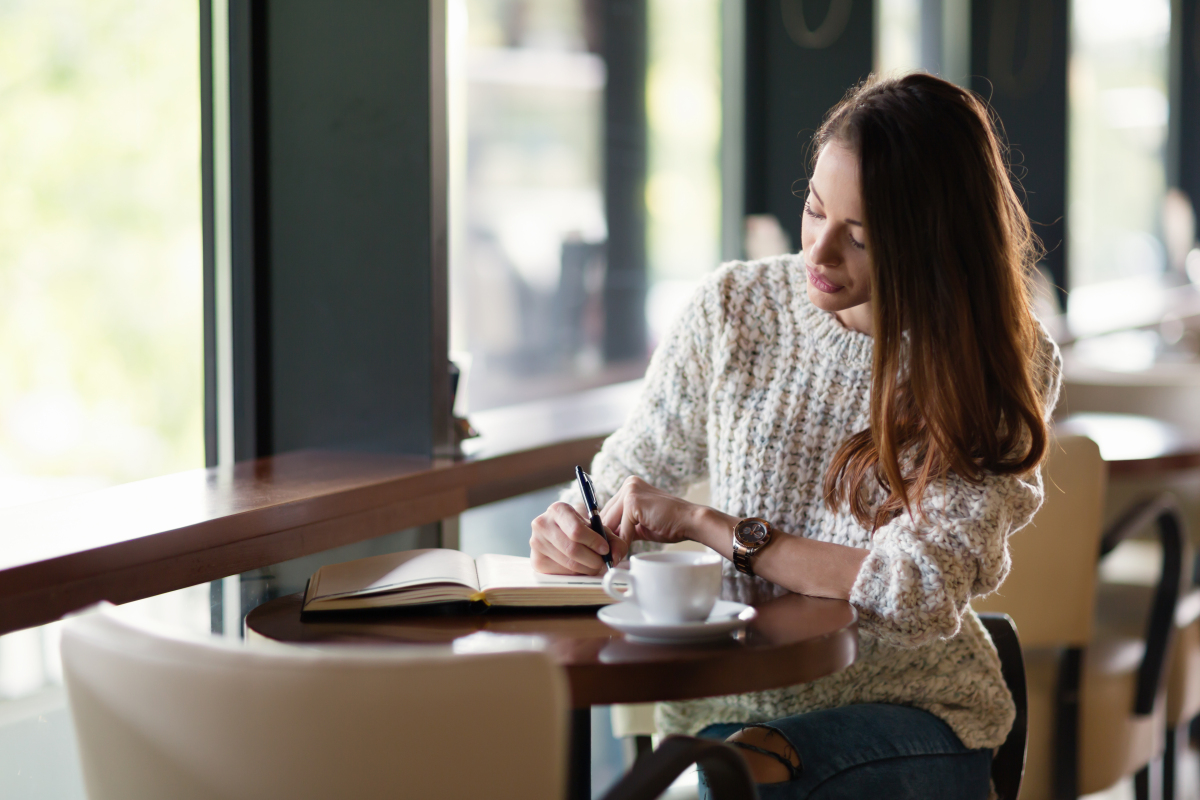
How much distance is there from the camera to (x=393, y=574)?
4.03 feet

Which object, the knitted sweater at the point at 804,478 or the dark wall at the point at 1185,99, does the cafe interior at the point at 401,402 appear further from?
the dark wall at the point at 1185,99

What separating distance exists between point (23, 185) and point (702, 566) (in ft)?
3.74

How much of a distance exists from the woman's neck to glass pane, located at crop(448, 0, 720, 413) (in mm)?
1107

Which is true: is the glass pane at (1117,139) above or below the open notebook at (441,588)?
above

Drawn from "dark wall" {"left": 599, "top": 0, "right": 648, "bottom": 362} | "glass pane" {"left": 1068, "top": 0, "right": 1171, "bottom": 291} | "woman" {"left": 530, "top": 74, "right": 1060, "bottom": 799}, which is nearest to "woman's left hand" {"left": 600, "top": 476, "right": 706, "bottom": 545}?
"woman" {"left": 530, "top": 74, "right": 1060, "bottom": 799}

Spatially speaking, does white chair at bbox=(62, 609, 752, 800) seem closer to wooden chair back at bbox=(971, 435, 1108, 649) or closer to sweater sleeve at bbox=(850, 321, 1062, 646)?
sweater sleeve at bbox=(850, 321, 1062, 646)

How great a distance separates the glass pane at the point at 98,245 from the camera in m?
1.60

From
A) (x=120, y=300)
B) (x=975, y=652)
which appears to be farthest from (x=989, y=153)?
(x=120, y=300)

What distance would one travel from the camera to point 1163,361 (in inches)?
159

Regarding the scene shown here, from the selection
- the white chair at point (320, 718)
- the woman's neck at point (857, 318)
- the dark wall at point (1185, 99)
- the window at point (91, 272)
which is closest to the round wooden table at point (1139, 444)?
the woman's neck at point (857, 318)

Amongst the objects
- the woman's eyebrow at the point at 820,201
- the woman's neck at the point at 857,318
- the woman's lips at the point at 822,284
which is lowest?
the woman's neck at the point at 857,318

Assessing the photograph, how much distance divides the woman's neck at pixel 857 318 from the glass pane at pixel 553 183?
3.63ft

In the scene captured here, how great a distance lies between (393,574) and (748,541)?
409 millimetres

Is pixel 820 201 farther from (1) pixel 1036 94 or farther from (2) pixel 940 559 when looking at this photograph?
(1) pixel 1036 94
